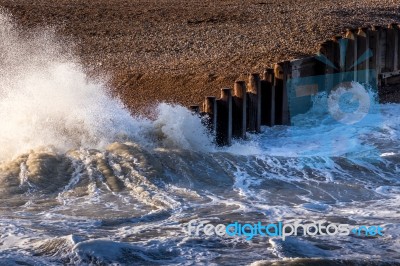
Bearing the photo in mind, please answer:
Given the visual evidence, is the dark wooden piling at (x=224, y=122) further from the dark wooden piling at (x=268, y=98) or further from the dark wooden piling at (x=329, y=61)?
the dark wooden piling at (x=329, y=61)

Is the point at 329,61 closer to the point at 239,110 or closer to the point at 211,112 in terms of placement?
the point at 239,110

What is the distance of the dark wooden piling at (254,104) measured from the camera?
14.6 metres

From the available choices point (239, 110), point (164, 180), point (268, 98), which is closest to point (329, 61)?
point (268, 98)

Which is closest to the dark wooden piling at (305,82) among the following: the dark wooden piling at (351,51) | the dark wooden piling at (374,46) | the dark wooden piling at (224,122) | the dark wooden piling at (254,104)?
the dark wooden piling at (351,51)

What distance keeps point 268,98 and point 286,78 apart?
0.48 m

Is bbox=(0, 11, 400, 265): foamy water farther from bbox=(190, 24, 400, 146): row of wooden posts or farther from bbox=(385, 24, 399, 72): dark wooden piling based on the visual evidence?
bbox=(385, 24, 399, 72): dark wooden piling

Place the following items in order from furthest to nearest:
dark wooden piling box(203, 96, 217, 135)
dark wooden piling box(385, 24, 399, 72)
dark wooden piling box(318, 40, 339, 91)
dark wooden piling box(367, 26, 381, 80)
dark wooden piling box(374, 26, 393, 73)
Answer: dark wooden piling box(385, 24, 399, 72) < dark wooden piling box(374, 26, 393, 73) < dark wooden piling box(367, 26, 381, 80) < dark wooden piling box(318, 40, 339, 91) < dark wooden piling box(203, 96, 217, 135)

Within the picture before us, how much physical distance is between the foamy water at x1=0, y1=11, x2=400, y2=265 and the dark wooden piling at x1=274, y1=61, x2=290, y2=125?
0.16 m

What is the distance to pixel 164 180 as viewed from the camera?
1216cm

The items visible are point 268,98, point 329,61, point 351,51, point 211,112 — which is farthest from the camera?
point 351,51

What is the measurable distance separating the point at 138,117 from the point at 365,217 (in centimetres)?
496

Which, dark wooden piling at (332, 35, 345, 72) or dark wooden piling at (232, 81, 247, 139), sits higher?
dark wooden piling at (332, 35, 345, 72)

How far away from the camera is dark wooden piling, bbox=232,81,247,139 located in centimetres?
1417

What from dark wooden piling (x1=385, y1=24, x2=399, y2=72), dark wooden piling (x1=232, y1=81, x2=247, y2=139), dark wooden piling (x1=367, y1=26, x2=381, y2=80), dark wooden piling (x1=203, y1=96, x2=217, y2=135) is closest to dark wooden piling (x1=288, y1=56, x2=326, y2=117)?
dark wooden piling (x1=367, y1=26, x2=381, y2=80)
